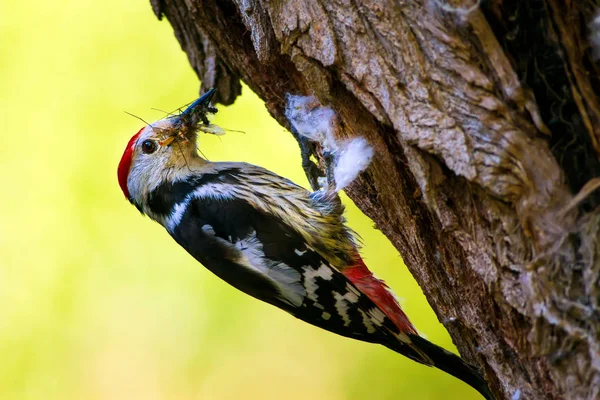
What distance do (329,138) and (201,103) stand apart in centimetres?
77

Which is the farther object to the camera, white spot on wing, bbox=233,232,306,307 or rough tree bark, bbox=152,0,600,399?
white spot on wing, bbox=233,232,306,307

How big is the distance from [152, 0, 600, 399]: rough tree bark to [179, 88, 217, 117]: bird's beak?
97cm

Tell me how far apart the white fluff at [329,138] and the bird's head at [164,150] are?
538mm

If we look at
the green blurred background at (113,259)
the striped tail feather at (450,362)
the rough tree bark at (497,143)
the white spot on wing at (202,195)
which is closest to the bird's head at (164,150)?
the white spot on wing at (202,195)

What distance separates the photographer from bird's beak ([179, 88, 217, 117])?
3191 millimetres

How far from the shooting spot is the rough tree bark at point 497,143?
1.85m

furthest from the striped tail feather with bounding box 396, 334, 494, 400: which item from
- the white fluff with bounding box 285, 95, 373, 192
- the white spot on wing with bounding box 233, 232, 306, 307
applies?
the white fluff with bounding box 285, 95, 373, 192

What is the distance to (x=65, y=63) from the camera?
4477 millimetres

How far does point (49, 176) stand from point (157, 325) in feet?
3.54

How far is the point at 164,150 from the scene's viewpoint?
331cm

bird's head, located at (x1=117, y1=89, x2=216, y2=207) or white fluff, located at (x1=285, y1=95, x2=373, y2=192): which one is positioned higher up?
white fluff, located at (x1=285, y1=95, x2=373, y2=192)

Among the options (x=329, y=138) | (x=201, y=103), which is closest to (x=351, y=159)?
(x=329, y=138)

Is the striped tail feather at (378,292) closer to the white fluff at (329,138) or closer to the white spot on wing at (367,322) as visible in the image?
the white spot on wing at (367,322)

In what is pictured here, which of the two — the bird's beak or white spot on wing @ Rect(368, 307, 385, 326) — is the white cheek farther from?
white spot on wing @ Rect(368, 307, 385, 326)
